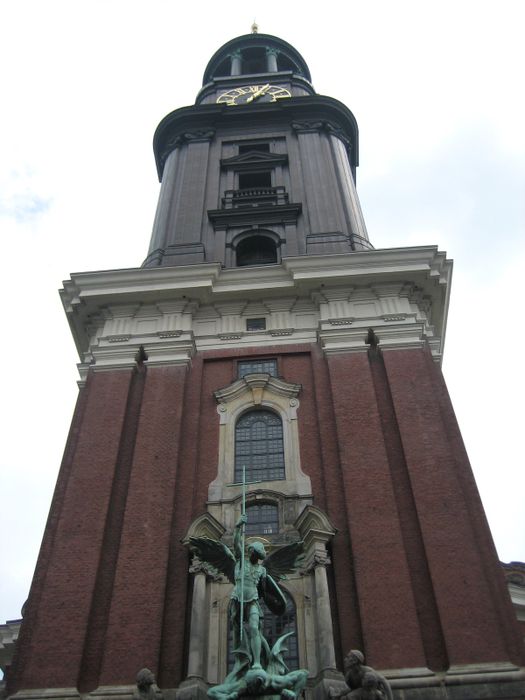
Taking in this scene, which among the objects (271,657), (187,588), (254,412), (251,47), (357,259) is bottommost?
(271,657)

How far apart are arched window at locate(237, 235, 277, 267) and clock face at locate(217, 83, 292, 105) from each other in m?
11.7

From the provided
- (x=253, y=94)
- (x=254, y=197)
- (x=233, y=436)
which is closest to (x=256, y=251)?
(x=254, y=197)

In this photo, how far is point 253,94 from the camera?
36969mm

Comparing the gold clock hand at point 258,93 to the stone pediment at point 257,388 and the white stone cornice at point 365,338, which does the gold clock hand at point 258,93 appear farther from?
the stone pediment at point 257,388

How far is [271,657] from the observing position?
12.3 meters

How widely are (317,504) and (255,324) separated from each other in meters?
6.72

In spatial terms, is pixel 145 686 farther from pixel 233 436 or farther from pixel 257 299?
pixel 257 299

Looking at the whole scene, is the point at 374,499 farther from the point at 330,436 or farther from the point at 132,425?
the point at 132,425

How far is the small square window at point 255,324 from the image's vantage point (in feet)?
72.7

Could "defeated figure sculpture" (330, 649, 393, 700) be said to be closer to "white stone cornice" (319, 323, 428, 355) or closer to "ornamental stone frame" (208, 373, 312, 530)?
"ornamental stone frame" (208, 373, 312, 530)

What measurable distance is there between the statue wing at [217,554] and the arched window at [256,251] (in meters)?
13.8

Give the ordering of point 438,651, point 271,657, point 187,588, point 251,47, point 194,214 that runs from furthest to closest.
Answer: point 251,47 < point 194,214 < point 187,588 < point 438,651 < point 271,657

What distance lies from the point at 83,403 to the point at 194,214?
957 cm

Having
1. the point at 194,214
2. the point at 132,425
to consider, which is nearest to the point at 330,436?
the point at 132,425
